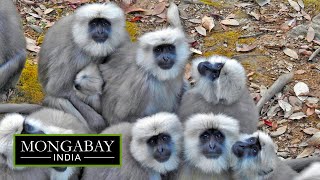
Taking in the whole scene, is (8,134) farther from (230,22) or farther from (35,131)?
(230,22)

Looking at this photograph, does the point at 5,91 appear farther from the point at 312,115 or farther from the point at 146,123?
the point at 312,115

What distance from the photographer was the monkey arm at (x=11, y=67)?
8414 mm

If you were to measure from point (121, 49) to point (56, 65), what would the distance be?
670 mm

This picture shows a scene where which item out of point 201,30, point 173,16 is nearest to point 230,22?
point 201,30

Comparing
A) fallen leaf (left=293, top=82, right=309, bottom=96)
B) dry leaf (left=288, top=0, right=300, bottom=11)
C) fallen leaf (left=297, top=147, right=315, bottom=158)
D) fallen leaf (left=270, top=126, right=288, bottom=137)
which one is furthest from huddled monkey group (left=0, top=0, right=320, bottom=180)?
dry leaf (left=288, top=0, right=300, bottom=11)

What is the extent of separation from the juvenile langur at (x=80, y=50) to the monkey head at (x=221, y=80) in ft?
3.36

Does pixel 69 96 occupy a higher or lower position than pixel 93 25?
lower

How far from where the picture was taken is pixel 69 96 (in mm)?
7910

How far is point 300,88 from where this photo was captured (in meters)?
8.91

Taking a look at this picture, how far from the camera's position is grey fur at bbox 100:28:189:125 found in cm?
759

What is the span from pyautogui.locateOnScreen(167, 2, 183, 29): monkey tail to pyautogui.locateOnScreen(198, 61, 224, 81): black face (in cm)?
249

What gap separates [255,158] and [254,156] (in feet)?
0.06

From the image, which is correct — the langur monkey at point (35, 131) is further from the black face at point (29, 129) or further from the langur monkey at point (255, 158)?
the langur monkey at point (255, 158)

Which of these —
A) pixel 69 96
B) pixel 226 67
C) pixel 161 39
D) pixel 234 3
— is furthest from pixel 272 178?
pixel 234 3
